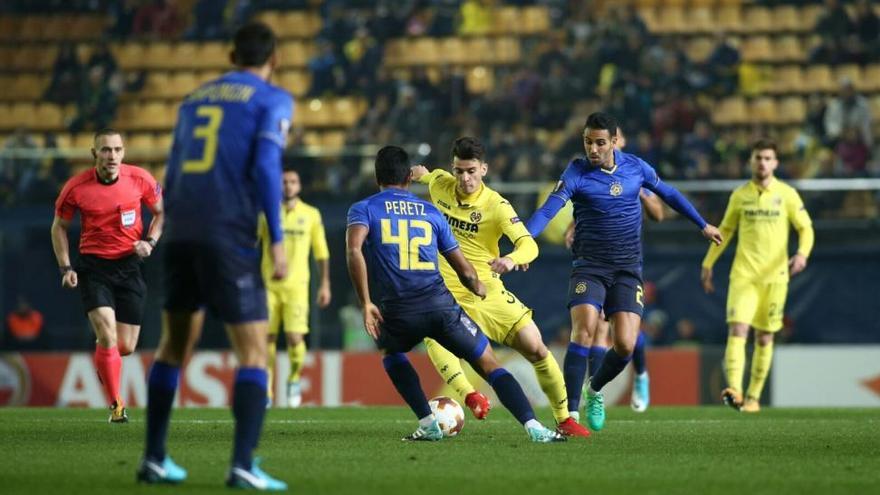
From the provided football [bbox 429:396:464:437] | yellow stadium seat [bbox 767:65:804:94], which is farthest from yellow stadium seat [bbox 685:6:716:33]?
football [bbox 429:396:464:437]

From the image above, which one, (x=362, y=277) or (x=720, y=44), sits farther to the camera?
(x=720, y=44)

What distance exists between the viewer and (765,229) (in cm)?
1571

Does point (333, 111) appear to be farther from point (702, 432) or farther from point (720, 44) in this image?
point (702, 432)

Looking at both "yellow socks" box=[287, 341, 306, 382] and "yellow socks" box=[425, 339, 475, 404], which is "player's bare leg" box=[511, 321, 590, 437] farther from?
"yellow socks" box=[287, 341, 306, 382]

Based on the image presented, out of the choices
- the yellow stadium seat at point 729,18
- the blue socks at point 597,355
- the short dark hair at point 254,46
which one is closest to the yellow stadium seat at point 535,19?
the yellow stadium seat at point 729,18

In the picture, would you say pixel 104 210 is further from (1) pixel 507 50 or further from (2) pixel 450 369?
(1) pixel 507 50

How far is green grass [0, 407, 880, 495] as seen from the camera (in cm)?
750

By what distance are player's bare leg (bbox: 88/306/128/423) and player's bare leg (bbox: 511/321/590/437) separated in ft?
11.6

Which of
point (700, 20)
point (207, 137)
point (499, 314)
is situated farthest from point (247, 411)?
point (700, 20)

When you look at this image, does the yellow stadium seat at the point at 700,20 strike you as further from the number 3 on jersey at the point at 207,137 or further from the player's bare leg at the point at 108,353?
the number 3 on jersey at the point at 207,137

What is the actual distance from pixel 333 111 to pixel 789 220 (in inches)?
449

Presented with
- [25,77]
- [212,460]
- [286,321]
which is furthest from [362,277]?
[25,77]

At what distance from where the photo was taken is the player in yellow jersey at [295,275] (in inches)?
663

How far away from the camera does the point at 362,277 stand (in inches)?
380
